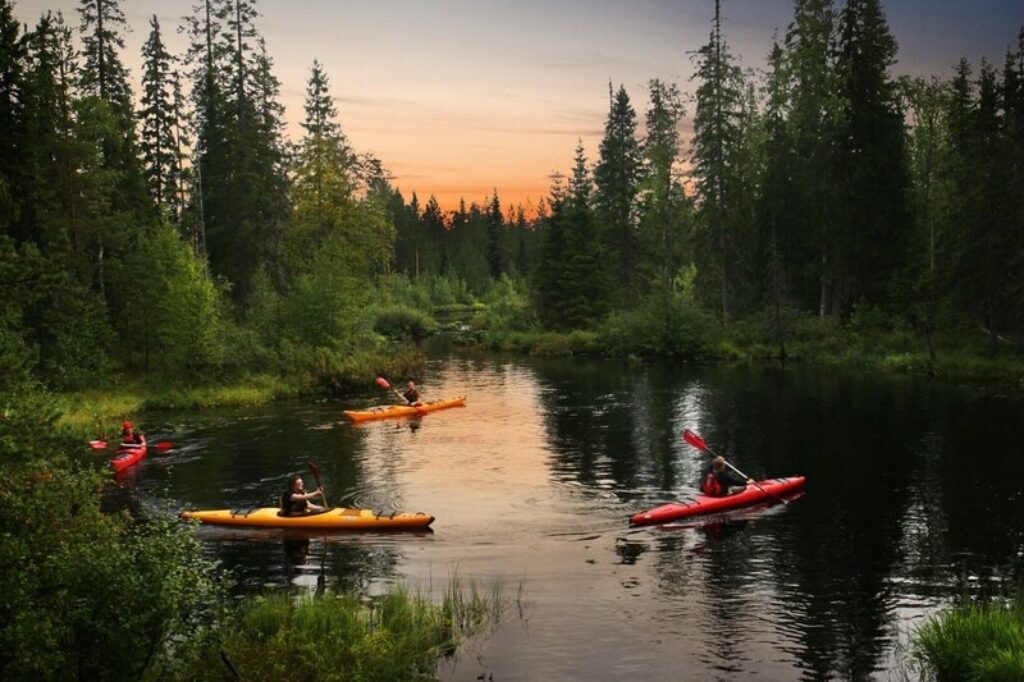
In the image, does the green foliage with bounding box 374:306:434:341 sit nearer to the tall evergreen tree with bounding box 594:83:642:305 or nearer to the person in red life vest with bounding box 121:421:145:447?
the tall evergreen tree with bounding box 594:83:642:305

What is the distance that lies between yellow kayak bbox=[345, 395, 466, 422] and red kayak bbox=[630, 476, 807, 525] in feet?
48.6

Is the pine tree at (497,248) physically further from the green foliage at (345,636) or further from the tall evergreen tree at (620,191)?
the green foliage at (345,636)

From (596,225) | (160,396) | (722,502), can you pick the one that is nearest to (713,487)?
(722,502)

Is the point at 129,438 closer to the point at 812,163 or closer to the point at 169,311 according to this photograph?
the point at 169,311

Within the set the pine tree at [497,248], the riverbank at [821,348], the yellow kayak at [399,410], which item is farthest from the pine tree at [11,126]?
the pine tree at [497,248]

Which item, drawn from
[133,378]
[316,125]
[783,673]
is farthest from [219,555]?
[316,125]

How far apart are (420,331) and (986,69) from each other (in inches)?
1812

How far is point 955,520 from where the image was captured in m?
19.3

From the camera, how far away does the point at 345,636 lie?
1146 cm

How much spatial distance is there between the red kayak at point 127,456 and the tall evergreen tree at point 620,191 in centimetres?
4697

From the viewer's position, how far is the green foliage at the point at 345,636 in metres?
10.3

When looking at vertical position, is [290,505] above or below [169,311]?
below

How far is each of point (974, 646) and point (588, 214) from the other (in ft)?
182

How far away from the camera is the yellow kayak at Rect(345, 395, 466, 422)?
3259 centimetres
